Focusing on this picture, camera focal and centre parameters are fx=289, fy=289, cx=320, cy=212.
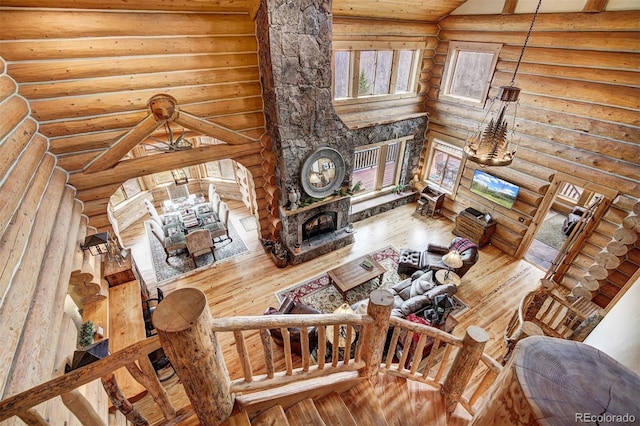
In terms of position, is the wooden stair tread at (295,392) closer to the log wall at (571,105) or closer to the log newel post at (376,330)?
the log newel post at (376,330)

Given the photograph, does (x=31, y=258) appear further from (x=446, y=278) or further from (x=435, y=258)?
(x=435, y=258)

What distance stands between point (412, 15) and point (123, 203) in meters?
8.41

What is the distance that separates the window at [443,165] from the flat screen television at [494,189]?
0.54m

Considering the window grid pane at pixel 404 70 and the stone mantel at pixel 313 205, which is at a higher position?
the window grid pane at pixel 404 70

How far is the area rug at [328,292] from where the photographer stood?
17.9 feet

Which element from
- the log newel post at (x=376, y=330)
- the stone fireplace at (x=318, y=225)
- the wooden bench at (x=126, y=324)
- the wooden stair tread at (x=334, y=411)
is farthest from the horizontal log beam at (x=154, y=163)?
the wooden stair tread at (x=334, y=411)

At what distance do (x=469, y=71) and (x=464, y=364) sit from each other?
6.51 meters

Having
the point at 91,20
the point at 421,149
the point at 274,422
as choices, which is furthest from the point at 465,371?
the point at 421,149

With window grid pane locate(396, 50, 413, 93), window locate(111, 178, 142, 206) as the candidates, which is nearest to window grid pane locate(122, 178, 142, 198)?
window locate(111, 178, 142, 206)

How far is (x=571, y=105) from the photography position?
509cm

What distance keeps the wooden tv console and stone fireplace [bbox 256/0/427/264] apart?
8.84 ft

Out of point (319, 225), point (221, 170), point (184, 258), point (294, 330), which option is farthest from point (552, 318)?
point (221, 170)

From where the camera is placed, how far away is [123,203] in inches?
307

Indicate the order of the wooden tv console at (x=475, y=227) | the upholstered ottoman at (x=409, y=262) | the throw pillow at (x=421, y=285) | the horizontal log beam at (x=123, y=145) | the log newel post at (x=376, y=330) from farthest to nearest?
the wooden tv console at (x=475, y=227) → the upholstered ottoman at (x=409, y=262) → the throw pillow at (x=421, y=285) → the horizontal log beam at (x=123, y=145) → the log newel post at (x=376, y=330)
